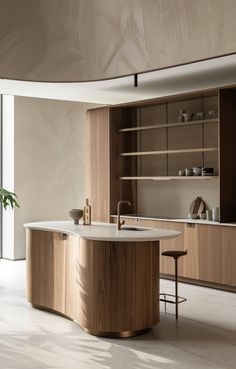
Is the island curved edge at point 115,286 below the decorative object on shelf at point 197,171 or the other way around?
below

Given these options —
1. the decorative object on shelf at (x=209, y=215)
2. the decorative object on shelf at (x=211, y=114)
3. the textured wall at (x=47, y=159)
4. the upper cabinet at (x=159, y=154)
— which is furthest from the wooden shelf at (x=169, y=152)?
the textured wall at (x=47, y=159)

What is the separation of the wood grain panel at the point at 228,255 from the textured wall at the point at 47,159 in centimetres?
361

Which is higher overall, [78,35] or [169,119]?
[169,119]

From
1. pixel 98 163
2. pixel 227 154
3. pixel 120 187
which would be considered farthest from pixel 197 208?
pixel 98 163

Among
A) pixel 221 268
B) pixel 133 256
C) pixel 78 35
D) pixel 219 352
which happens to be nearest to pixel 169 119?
pixel 221 268

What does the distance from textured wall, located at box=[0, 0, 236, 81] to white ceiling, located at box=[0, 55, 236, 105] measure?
14.4ft

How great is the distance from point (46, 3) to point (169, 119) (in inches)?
250

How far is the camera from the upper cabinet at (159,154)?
20.4 ft

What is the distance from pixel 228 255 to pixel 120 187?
7.23 ft

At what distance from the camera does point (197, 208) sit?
640cm

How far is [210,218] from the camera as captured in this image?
6.06 metres

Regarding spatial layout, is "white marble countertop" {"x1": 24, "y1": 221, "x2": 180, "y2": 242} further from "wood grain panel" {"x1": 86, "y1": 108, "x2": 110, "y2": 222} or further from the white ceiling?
"wood grain panel" {"x1": 86, "y1": 108, "x2": 110, "y2": 222}

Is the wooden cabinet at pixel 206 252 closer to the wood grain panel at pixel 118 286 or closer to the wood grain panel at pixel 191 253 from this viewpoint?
the wood grain panel at pixel 191 253

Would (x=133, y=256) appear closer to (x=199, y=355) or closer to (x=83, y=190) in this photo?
(x=199, y=355)
